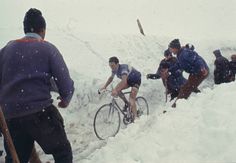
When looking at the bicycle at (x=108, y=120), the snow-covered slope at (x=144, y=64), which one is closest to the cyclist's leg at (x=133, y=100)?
the bicycle at (x=108, y=120)

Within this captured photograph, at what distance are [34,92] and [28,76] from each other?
18 cm

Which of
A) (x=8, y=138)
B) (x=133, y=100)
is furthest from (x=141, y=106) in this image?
Answer: (x=8, y=138)

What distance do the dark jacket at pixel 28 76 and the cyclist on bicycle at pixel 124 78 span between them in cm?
571

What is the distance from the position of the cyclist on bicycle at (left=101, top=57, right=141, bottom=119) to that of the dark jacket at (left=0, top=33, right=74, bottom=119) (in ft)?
18.7

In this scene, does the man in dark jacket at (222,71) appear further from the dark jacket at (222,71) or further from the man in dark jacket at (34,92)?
the man in dark jacket at (34,92)

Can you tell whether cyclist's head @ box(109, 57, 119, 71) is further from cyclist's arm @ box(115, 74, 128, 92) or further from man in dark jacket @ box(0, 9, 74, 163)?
man in dark jacket @ box(0, 9, 74, 163)

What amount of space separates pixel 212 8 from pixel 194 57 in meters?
25.6

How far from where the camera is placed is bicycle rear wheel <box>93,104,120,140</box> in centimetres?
1004

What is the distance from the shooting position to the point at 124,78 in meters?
9.95

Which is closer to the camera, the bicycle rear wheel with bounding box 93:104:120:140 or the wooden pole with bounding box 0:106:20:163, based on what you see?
the wooden pole with bounding box 0:106:20:163

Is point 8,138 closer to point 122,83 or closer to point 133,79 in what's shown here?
point 122,83

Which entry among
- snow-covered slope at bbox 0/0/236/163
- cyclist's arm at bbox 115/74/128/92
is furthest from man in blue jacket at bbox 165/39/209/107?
cyclist's arm at bbox 115/74/128/92

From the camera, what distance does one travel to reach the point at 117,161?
5504 mm

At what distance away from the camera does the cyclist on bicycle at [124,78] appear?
10008mm
